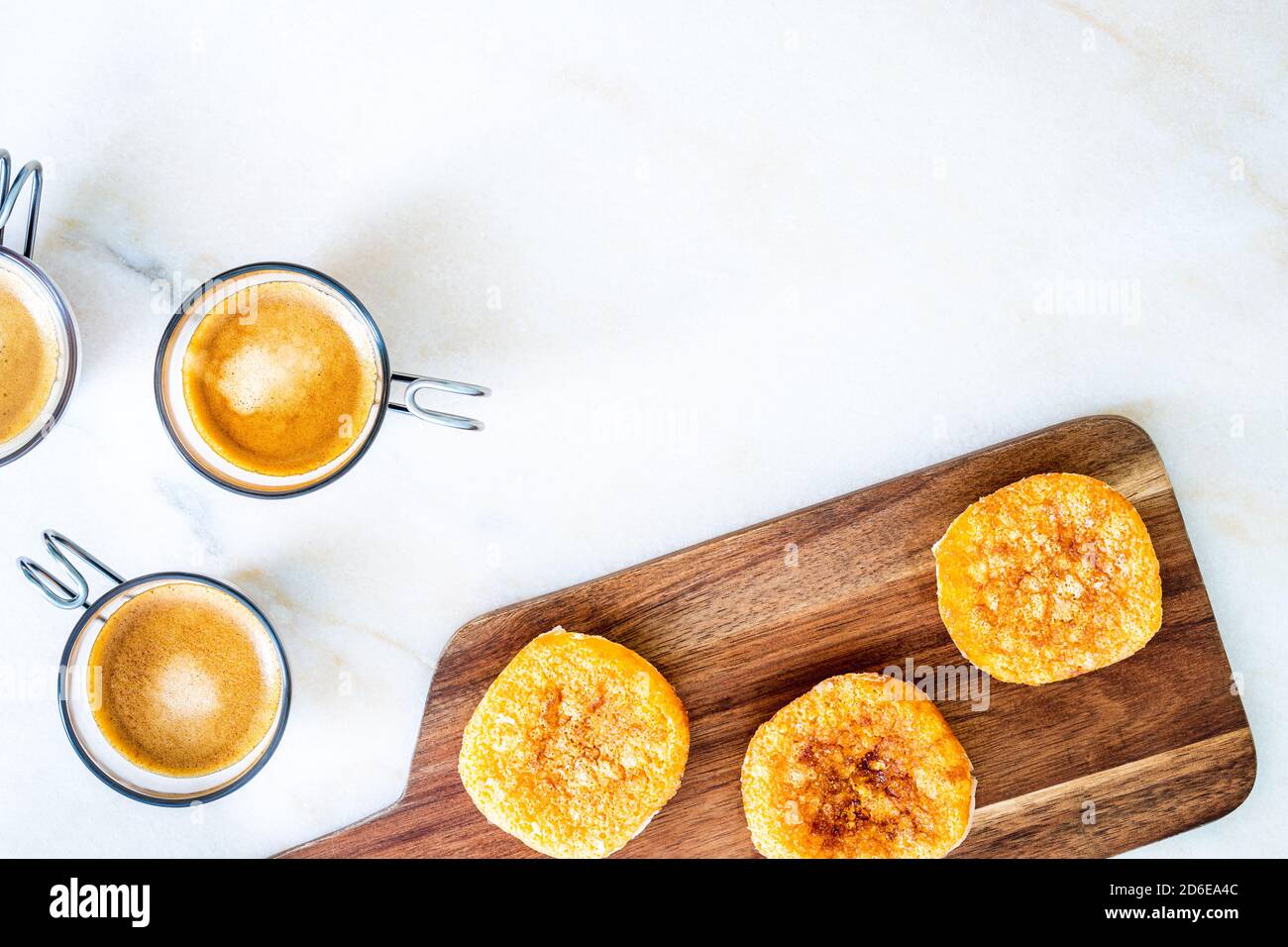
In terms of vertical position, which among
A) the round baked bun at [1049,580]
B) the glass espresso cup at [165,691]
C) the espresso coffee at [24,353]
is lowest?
the glass espresso cup at [165,691]

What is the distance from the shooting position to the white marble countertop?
77.9 inches

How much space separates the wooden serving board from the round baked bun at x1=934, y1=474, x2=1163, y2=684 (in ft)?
0.31

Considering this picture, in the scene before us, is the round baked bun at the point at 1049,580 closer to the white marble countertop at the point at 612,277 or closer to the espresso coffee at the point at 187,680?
the white marble countertop at the point at 612,277

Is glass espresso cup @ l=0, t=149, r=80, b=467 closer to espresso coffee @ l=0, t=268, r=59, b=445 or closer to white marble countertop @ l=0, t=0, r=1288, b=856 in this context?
espresso coffee @ l=0, t=268, r=59, b=445

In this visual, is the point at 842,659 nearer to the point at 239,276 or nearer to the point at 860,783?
the point at 860,783

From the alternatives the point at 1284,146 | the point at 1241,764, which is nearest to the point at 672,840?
the point at 1241,764

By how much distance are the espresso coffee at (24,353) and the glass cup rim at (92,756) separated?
0.35 metres

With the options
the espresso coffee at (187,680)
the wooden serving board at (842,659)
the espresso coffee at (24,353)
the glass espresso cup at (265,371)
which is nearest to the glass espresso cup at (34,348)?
the espresso coffee at (24,353)

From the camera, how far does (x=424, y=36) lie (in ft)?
6.56

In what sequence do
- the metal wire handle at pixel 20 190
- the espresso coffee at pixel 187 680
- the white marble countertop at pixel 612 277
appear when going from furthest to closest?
the white marble countertop at pixel 612 277, the espresso coffee at pixel 187 680, the metal wire handle at pixel 20 190

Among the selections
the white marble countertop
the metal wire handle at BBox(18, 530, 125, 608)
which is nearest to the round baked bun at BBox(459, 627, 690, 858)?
the white marble countertop

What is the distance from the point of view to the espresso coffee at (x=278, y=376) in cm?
183

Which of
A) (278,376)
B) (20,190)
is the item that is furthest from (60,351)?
(278,376)
